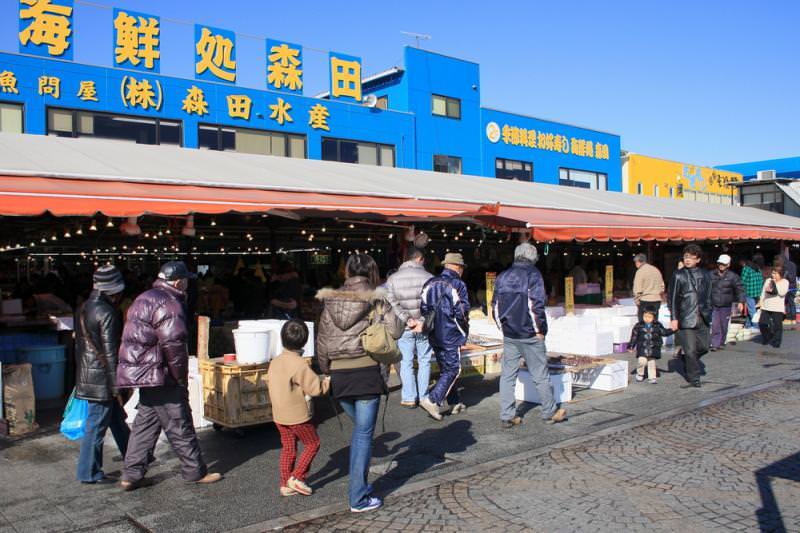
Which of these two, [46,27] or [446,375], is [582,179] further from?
[446,375]

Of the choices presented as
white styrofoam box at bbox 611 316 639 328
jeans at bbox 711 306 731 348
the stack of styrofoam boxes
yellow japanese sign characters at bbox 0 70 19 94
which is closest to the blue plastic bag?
the stack of styrofoam boxes

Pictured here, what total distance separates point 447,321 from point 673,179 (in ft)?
110

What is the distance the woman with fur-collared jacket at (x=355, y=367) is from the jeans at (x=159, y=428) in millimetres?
1199

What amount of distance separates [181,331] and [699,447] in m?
4.31

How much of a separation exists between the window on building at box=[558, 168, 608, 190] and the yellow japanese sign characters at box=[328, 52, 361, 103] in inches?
437

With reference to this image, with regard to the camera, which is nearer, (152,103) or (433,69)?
(152,103)

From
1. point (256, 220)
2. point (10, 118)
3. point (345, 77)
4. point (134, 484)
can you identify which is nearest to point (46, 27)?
point (10, 118)

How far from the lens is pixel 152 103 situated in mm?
17891

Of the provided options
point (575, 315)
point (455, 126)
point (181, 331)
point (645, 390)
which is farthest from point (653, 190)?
point (181, 331)

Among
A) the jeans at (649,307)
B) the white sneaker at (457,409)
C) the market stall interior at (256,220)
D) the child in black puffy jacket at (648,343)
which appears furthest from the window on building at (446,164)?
the white sneaker at (457,409)

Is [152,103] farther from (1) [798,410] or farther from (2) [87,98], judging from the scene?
(1) [798,410]

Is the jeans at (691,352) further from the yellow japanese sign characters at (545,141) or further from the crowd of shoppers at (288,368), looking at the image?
the yellow japanese sign characters at (545,141)

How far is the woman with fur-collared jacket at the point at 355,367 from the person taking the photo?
4.24 metres

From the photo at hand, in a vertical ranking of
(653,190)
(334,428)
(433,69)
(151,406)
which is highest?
(433,69)
